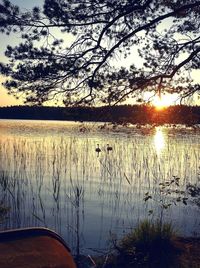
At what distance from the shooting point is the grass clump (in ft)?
18.4

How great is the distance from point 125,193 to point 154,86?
14.7ft

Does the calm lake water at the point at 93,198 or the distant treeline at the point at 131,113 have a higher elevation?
the distant treeline at the point at 131,113

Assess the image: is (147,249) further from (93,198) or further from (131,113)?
(93,198)

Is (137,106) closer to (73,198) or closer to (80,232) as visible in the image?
(80,232)

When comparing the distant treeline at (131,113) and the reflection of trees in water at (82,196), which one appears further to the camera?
the reflection of trees in water at (82,196)

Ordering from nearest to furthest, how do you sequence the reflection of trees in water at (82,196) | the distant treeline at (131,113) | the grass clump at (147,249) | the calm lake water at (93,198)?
1. the grass clump at (147,249)
2. the distant treeline at (131,113)
3. the calm lake water at (93,198)
4. the reflection of trees in water at (82,196)

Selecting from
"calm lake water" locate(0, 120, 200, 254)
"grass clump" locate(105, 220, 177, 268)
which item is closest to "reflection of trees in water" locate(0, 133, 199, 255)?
"calm lake water" locate(0, 120, 200, 254)

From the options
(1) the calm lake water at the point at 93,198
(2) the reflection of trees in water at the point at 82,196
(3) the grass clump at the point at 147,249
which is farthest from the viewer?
(2) the reflection of trees in water at the point at 82,196

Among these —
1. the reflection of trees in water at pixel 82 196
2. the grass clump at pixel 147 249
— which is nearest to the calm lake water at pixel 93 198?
the reflection of trees in water at pixel 82 196

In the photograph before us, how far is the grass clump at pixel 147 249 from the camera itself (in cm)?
561

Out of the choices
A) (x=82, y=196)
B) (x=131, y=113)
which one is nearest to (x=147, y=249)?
(x=131, y=113)

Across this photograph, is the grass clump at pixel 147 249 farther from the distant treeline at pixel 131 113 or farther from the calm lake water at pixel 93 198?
the distant treeline at pixel 131 113

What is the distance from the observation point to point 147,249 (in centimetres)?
595

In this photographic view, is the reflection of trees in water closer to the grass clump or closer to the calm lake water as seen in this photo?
the calm lake water
